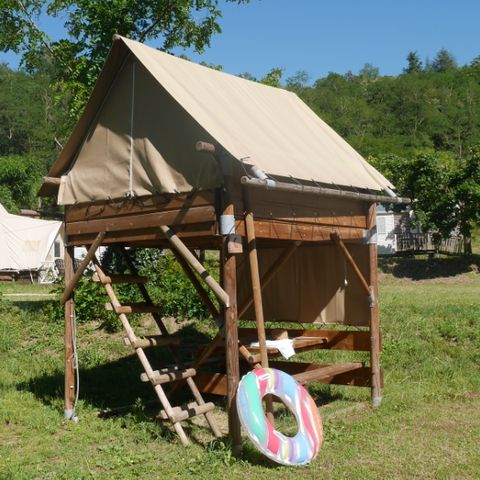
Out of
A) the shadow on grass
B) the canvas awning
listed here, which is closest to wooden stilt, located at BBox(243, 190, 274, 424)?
the shadow on grass

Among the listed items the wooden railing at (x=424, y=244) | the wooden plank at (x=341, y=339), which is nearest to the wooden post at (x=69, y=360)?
the wooden plank at (x=341, y=339)

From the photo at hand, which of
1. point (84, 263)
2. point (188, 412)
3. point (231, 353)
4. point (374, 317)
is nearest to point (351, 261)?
point (374, 317)

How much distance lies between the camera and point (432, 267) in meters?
28.6

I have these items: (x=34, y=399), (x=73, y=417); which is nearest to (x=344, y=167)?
(x=73, y=417)

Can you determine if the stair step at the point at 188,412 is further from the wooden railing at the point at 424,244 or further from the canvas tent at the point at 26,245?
the wooden railing at the point at 424,244

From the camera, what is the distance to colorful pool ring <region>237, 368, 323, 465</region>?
636 cm

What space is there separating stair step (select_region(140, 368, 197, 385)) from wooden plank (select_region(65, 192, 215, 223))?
1781 mm

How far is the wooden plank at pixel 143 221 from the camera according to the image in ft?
23.3

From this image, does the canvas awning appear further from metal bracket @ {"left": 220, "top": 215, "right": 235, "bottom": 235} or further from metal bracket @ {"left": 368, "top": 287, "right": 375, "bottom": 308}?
metal bracket @ {"left": 220, "top": 215, "right": 235, "bottom": 235}

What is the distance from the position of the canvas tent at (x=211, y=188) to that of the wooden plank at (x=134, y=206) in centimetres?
1

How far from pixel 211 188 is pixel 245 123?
129 centimetres

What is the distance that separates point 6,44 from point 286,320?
9.80 m

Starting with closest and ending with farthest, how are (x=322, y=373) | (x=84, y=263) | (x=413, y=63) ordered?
1. (x=84, y=263)
2. (x=322, y=373)
3. (x=413, y=63)

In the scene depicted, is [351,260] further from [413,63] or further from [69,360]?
[413,63]
